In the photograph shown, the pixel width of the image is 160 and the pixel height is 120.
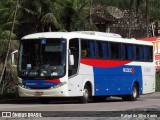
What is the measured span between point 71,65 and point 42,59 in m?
1.36

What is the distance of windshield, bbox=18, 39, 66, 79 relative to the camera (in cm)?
2419

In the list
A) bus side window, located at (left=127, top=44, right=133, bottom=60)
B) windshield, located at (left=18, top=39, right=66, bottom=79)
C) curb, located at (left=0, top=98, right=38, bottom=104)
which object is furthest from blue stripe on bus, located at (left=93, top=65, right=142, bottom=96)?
curb, located at (left=0, top=98, right=38, bottom=104)

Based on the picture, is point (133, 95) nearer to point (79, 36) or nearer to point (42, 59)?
point (79, 36)

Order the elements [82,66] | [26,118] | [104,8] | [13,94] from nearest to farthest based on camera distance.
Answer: [26,118], [82,66], [13,94], [104,8]

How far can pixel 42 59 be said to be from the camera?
24.4 m

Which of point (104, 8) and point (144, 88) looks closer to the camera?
point (144, 88)

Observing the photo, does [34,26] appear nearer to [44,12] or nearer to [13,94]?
[44,12]

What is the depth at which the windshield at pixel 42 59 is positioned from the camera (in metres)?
24.2

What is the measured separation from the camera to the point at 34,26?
3547 cm

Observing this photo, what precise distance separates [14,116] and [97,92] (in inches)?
418

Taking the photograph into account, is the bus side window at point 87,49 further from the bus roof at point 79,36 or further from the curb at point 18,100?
the curb at point 18,100

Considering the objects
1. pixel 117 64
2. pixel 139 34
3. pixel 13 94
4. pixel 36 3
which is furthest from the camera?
pixel 139 34

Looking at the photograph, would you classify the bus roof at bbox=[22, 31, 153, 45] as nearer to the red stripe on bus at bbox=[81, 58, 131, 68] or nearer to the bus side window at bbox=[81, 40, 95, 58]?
the bus side window at bbox=[81, 40, 95, 58]

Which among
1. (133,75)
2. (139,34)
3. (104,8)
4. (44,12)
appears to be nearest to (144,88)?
(133,75)
